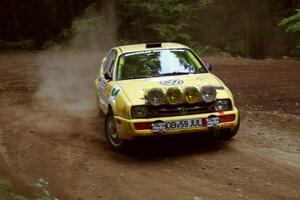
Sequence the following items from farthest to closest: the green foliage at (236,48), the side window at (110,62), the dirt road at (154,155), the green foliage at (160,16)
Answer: the green foliage at (236,48), the green foliage at (160,16), the side window at (110,62), the dirt road at (154,155)

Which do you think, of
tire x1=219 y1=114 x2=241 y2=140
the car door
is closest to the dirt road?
tire x1=219 y1=114 x2=241 y2=140

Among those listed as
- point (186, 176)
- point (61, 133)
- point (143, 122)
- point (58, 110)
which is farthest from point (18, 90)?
point (186, 176)

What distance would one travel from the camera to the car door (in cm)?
996

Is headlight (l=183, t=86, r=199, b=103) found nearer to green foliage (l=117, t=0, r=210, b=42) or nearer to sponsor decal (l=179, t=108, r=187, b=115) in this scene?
sponsor decal (l=179, t=108, r=187, b=115)

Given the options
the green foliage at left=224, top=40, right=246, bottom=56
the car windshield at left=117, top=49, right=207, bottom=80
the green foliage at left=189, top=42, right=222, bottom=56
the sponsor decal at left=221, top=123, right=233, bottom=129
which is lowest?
the green foliage at left=224, top=40, right=246, bottom=56

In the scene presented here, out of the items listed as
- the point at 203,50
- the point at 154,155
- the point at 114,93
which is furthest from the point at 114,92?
the point at 203,50

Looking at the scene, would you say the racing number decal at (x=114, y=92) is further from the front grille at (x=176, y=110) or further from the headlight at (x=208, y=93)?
the headlight at (x=208, y=93)

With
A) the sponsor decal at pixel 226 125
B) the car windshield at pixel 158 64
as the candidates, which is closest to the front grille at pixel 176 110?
the sponsor decal at pixel 226 125

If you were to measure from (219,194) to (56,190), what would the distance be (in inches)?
84.2

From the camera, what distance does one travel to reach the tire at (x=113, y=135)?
903cm

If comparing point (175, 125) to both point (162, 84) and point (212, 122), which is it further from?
point (162, 84)

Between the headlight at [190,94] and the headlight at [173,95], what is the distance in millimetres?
105

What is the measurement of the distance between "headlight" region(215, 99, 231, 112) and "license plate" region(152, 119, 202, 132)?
43cm

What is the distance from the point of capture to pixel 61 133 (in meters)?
10.6
